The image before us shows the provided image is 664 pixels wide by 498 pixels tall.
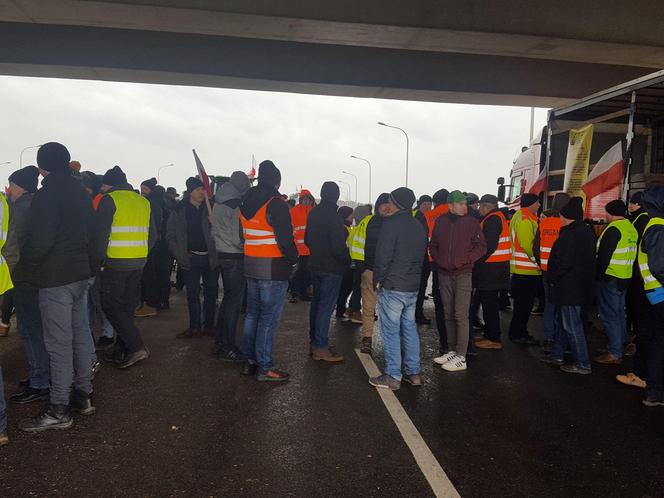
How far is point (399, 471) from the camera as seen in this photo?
3.26 m

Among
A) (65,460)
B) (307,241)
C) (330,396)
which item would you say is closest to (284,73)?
(307,241)

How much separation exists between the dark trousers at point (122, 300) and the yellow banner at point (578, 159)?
6.89 metres

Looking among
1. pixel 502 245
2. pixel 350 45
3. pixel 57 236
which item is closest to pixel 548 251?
pixel 502 245

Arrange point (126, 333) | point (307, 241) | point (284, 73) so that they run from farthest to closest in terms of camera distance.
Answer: point (284, 73)
point (307, 241)
point (126, 333)

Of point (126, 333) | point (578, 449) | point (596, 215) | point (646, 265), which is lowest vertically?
A: point (578, 449)

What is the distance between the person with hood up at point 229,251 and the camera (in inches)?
221

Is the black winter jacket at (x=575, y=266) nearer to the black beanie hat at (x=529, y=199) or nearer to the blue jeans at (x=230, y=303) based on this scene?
the black beanie hat at (x=529, y=199)

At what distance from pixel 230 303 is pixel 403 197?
245 cm

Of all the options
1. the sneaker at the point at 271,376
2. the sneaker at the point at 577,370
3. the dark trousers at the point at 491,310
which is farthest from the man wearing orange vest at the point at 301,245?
the sneaker at the point at 577,370

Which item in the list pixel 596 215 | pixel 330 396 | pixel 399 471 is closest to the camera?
pixel 399 471

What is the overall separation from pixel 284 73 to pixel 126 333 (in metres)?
8.23

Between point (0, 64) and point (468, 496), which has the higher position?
point (0, 64)

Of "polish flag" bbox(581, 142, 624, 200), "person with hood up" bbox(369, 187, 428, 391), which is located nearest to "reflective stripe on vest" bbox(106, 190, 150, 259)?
"person with hood up" bbox(369, 187, 428, 391)

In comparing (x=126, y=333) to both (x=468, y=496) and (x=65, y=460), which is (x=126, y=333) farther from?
(x=468, y=496)
